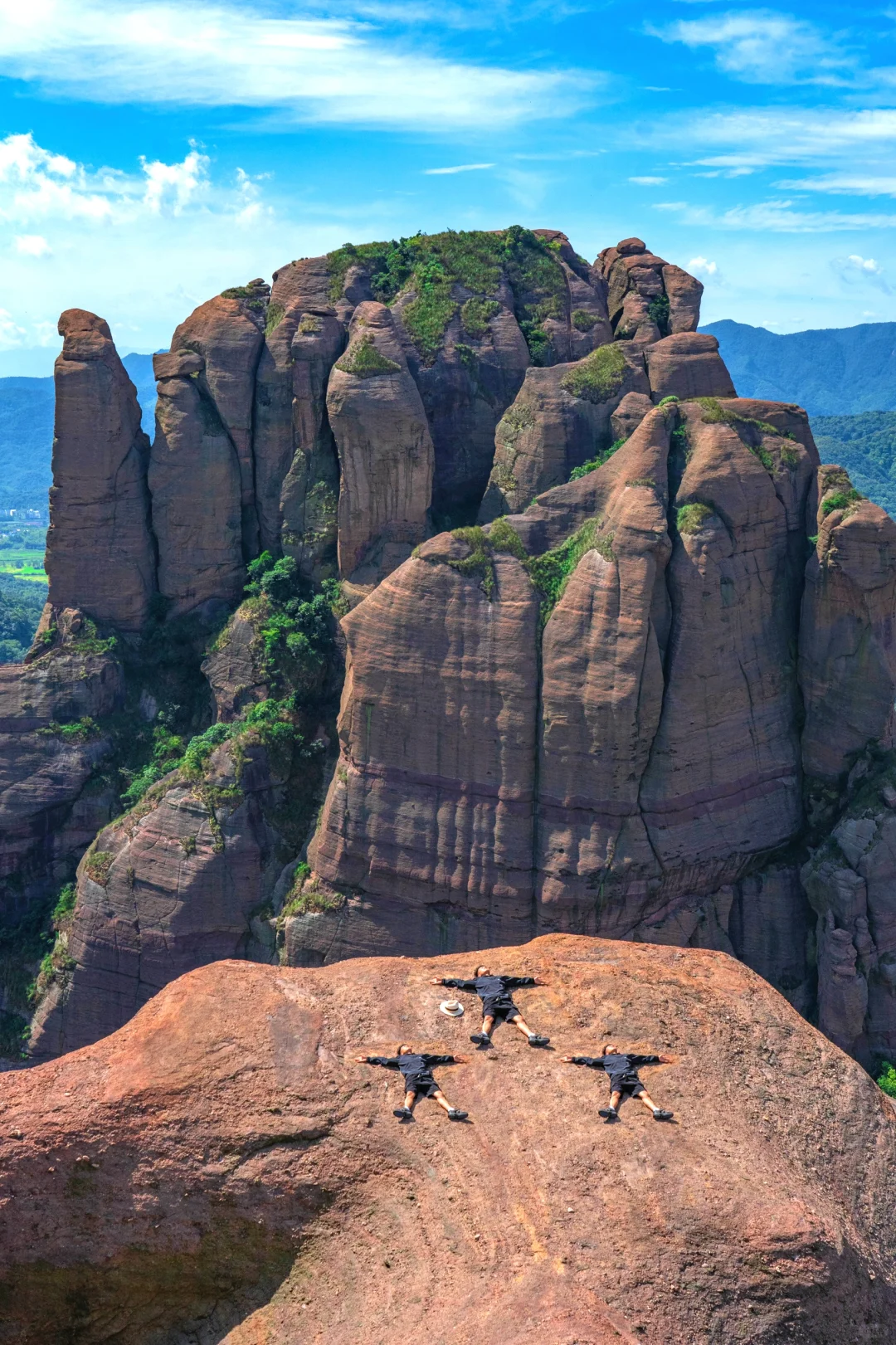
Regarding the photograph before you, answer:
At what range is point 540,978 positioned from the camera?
1712 cm

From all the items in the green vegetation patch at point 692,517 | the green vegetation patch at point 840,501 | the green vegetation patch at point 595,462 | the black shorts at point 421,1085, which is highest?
the green vegetation patch at point 595,462

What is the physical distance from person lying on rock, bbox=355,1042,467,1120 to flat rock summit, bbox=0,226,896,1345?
207mm

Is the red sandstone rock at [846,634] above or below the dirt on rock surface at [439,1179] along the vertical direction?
above

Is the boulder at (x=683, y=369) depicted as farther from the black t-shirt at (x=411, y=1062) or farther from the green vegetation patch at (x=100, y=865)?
the black t-shirt at (x=411, y=1062)

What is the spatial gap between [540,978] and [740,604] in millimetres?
19255

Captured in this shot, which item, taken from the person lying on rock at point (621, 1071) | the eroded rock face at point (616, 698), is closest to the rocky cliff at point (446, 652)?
the eroded rock face at point (616, 698)

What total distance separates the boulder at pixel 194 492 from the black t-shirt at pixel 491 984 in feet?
96.6

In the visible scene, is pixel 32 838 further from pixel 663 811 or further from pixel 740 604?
pixel 740 604

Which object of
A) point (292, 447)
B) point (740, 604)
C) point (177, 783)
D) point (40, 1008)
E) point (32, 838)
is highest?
point (292, 447)

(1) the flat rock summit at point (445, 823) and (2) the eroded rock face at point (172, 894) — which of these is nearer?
(1) the flat rock summit at point (445, 823)

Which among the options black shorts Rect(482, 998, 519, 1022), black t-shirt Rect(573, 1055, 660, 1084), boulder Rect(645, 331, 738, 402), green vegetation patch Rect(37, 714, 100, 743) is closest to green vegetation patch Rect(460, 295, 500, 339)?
boulder Rect(645, 331, 738, 402)

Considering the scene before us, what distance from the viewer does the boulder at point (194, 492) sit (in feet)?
141

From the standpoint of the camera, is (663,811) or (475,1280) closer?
(475,1280)

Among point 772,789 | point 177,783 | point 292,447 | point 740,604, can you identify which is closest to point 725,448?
point 740,604
